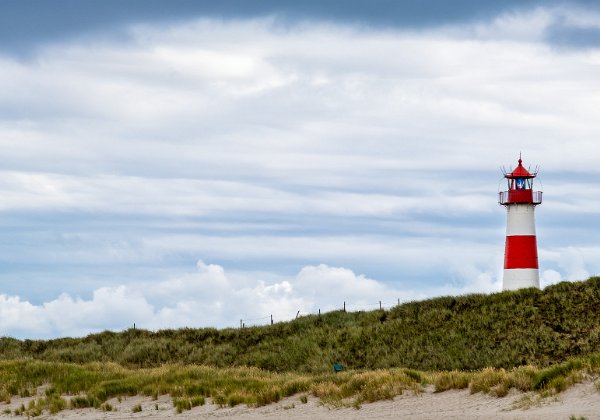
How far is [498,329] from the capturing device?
41.4m

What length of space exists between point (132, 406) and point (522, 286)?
27494 millimetres

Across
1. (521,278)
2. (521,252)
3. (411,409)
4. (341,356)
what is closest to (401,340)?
(341,356)

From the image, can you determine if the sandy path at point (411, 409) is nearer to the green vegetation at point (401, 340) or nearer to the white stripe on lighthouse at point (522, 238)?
the green vegetation at point (401, 340)

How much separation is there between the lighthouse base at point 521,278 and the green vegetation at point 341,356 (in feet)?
9.76

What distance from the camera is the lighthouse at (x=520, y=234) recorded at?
48594 mm

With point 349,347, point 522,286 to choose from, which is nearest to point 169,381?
point 349,347

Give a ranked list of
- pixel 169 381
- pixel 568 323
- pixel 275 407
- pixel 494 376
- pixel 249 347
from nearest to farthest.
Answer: pixel 494 376, pixel 275 407, pixel 169 381, pixel 568 323, pixel 249 347

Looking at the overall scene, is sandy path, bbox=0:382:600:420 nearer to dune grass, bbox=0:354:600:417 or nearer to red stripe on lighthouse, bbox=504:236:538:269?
dune grass, bbox=0:354:600:417

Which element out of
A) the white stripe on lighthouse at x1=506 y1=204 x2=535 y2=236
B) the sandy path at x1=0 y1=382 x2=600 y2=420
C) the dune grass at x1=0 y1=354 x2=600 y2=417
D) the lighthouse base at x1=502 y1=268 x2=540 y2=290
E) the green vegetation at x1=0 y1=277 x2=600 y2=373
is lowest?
the sandy path at x1=0 y1=382 x2=600 y2=420

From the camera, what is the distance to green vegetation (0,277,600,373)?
38.8 meters

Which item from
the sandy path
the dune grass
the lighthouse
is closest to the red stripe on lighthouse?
the lighthouse

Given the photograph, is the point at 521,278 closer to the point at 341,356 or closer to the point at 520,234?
the point at 520,234

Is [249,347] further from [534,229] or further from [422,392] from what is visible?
[422,392]

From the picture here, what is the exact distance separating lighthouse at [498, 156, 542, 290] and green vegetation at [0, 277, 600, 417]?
3117 millimetres
